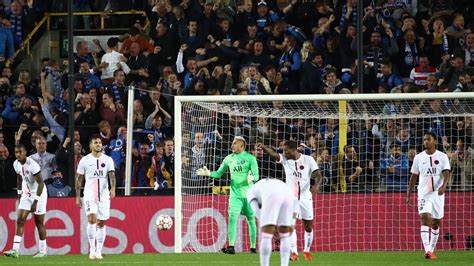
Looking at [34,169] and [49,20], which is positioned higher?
[49,20]

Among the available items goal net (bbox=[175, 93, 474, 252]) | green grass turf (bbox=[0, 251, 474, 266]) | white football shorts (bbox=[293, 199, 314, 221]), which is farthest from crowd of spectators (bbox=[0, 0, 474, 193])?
white football shorts (bbox=[293, 199, 314, 221])

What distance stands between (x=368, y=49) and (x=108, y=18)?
6435 millimetres

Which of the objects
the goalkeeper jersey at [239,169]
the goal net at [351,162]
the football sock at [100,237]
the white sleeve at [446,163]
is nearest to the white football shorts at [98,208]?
the football sock at [100,237]

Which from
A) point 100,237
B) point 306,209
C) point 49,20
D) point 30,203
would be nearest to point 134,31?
point 49,20

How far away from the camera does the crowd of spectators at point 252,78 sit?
877 inches

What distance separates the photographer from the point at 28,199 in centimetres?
2105

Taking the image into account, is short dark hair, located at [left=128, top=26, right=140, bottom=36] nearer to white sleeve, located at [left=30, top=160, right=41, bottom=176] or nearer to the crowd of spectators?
the crowd of spectators

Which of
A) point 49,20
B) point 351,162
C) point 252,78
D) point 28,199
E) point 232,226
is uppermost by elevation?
point 49,20

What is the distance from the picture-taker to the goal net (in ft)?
71.9

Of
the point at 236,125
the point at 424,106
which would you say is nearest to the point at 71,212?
the point at 236,125

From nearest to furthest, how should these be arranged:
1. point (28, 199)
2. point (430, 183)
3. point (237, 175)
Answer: point (430, 183) → point (237, 175) → point (28, 199)

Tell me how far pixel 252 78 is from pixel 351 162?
116 inches

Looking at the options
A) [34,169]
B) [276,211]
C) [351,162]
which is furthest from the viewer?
[351,162]

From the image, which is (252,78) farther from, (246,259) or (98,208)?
(246,259)
